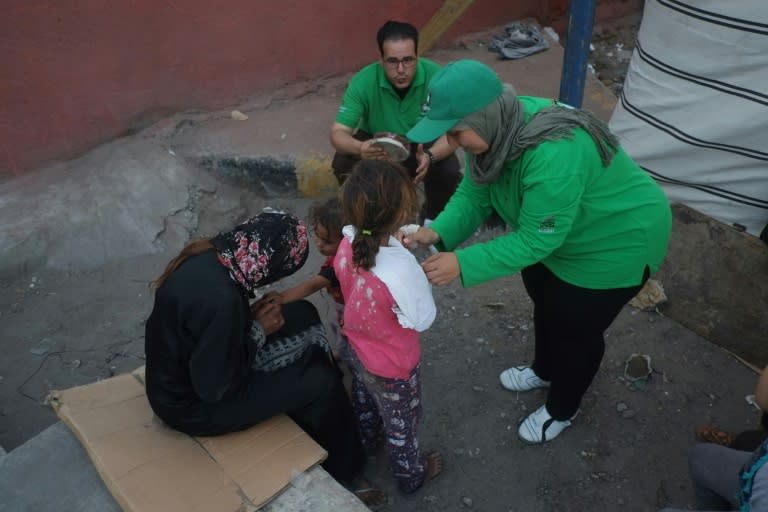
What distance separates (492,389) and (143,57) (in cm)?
328

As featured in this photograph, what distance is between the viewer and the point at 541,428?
2.72m

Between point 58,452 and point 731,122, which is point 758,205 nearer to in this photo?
point 731,122

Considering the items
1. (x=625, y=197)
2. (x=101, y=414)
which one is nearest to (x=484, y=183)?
(x=625, y=197)

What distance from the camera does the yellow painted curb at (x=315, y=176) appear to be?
430 centimetres

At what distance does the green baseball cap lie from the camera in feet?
5.71

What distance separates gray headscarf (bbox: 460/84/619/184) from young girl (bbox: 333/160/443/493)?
0.91ft

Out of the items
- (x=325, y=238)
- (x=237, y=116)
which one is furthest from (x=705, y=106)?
(x=237, y=116)

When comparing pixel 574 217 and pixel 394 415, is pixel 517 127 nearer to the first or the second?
pixel 574 217

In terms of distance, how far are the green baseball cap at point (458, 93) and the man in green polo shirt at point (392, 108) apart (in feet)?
5.33

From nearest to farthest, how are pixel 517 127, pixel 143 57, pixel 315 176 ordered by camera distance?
pixel 517 127
pixel 143 57
pixel 315 176

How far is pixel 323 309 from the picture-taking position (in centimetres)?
357

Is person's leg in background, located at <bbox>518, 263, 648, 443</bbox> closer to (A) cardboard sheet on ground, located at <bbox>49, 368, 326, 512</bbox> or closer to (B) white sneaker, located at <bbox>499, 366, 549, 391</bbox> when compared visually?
(B) white sneaker, located at <bbox>499, 366, 549, 391</bbox>

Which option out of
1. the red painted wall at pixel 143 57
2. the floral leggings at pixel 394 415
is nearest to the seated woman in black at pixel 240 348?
the floral leggings at pixel 394 415

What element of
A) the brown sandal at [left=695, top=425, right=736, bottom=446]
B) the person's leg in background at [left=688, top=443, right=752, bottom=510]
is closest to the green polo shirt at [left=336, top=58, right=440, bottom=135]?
the brown sandal at [left=695, top=425, right=736, bottom=446]
